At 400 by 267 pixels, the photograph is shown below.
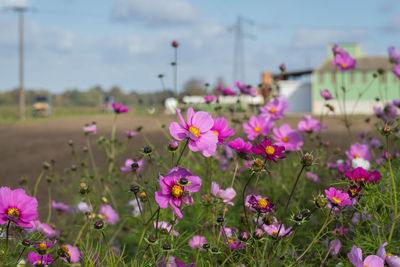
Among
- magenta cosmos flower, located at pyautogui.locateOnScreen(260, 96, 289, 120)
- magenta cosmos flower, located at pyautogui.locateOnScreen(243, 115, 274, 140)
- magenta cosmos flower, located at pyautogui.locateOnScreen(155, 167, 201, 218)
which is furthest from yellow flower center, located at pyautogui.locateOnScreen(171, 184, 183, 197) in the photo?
magenta cosmos flower, located at pyautogui.locateOnScreen(260, 96, 289, 120)

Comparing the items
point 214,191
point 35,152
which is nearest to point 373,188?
point 214,191

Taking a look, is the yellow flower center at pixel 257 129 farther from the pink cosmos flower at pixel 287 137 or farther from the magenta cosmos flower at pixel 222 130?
the magenta cosmos flower at pixel 222 130

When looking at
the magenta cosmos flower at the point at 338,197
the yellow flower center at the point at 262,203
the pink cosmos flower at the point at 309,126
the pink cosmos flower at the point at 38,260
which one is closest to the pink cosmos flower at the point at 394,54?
the pink cosmos flower at the point at 309,126

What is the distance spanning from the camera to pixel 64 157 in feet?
20.1

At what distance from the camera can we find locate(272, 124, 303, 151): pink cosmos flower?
2211mm

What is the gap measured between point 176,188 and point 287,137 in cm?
122

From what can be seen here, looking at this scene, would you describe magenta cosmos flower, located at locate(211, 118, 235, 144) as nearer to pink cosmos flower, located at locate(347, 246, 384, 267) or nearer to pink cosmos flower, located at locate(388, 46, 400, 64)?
pink cosmos flower, located at locate(347, 246, 384, 267)

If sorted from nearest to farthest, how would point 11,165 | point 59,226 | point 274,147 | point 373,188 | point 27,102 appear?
point 274,147 < point 373,188 < point 59,226 < point 11,165 < point 27,102

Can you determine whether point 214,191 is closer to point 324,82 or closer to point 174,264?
point 174,264

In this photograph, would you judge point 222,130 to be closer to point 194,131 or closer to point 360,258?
point 194,131

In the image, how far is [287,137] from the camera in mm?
2254

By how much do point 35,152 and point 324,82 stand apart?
77.1 ft

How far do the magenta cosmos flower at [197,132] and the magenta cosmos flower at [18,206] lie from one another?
1.52 ft

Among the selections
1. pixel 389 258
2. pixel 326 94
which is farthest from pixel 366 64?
pixel 389 258
